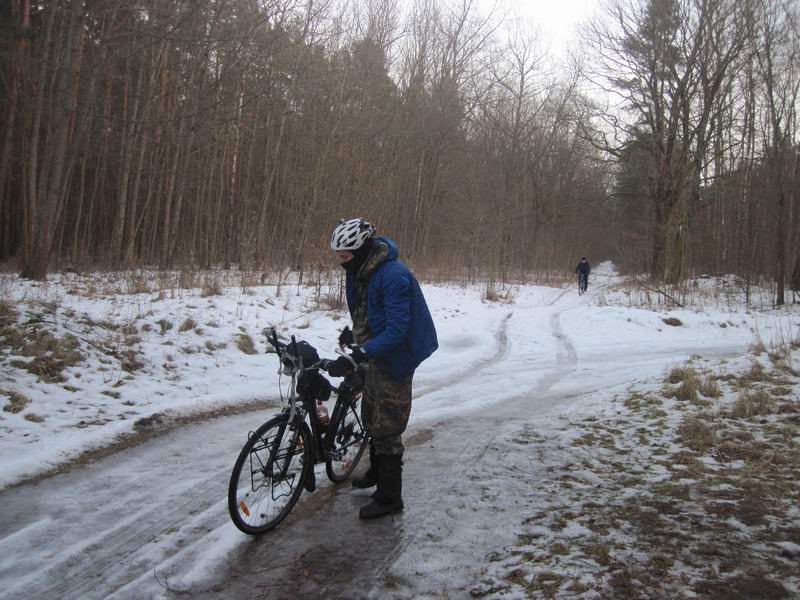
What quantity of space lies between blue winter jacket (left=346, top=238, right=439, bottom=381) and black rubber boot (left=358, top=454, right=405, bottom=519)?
608mm

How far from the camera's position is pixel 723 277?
26.3m

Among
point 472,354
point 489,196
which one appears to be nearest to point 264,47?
point 472,354

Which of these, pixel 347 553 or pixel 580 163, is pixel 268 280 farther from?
pixel 580 163

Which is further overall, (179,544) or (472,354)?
(472,354)

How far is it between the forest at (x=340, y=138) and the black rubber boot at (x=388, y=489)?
9.01 metres

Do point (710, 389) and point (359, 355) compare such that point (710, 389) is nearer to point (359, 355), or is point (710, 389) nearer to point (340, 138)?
point (359, 355)

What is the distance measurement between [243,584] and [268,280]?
1442 centimetres

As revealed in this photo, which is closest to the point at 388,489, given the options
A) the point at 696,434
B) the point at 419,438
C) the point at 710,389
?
the point at 419,438

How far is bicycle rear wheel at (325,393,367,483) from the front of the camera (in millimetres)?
4353

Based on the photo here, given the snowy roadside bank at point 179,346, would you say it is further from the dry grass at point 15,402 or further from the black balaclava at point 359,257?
the black balaclava at point 359,257

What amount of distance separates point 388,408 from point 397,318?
0.65 meters

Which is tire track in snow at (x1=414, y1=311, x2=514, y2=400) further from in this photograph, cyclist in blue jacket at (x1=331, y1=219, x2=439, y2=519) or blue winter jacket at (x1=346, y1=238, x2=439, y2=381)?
blue winter jacket at (x1=346, y1=238, x2=439, y2=381)

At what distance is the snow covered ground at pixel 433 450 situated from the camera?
10.4 ft

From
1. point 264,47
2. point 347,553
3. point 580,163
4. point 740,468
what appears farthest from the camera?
point 580,163
